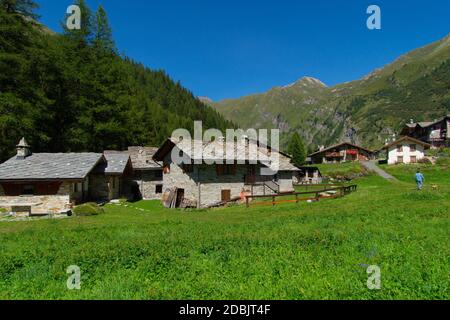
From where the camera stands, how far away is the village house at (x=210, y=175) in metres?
34.2

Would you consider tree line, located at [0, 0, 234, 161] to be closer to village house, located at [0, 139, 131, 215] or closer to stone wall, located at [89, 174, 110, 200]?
village house, located at [0, 139, 131, 215]

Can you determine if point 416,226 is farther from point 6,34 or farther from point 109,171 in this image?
point 6,34

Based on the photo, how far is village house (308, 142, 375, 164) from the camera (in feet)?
322

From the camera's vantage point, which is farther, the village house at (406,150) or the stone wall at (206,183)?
the village house at (406,150)

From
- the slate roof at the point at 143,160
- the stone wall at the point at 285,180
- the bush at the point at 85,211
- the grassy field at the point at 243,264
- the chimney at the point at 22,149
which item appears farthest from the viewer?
the stone wall at the point at 285,180

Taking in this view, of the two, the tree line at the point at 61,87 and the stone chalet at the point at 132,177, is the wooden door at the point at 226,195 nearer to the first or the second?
the stone chalet at the point at 132,177

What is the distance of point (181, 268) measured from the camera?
829cm

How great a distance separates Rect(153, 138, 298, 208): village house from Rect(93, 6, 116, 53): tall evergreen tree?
A: 23.6 meters

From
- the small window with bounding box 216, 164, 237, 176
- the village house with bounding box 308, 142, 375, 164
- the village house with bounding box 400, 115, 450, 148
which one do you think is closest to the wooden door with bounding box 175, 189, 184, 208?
the small window with bounding box 216, 164, 237, 176

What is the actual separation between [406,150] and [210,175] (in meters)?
57.3

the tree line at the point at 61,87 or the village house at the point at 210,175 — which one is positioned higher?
the tree line at the point at 61,87

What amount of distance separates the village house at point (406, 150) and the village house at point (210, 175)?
46.7 m

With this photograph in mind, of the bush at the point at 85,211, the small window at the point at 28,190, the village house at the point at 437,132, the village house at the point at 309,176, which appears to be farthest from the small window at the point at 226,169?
the village house at the point at 437,132

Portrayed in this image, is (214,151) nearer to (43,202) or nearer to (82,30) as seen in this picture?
(43,202)
